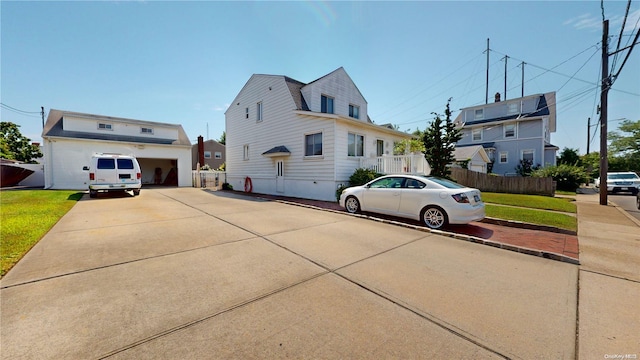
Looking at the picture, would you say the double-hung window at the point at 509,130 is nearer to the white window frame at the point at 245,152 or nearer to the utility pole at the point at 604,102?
the utility pole at the point at 604,102

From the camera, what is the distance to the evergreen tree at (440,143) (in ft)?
48.5

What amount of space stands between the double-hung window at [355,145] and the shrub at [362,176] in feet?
4.40

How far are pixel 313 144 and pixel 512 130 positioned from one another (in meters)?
27.5

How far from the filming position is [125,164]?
42.6 ft

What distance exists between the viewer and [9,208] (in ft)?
27.2

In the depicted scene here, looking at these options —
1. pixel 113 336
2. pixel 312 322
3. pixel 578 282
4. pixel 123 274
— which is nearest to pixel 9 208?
pixel 123 274

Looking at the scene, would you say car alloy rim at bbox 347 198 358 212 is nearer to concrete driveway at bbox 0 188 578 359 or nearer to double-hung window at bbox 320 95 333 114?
concrete driveway at bbox 0 188 578 359

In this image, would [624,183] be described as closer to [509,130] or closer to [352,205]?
[509,130]

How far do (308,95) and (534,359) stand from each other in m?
15.0

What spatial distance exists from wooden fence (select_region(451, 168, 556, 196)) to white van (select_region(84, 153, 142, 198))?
21.4 meters

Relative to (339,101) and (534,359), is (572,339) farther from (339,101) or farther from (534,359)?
(339,101)

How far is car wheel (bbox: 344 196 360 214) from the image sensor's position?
344 inches

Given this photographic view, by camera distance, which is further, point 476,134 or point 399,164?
point 476,134

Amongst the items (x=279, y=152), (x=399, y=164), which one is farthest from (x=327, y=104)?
(x=399, y=164)
